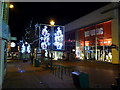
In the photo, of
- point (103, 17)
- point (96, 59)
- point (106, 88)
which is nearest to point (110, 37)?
point (103, 17)

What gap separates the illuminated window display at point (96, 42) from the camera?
26497mm

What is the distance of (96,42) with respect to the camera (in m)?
29.5

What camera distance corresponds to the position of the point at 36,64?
21500 mm

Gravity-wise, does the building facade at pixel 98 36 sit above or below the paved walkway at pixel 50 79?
above

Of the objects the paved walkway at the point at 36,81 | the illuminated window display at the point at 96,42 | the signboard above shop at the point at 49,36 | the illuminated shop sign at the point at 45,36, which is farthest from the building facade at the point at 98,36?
the paved walkway at the point at 36,81

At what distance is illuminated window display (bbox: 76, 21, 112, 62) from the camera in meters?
26.5

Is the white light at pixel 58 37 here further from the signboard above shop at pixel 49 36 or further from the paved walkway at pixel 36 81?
the paved walkway at pixel 36 81

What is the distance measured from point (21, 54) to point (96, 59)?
22288 mm

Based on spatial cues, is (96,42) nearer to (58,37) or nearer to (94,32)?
(94,32)

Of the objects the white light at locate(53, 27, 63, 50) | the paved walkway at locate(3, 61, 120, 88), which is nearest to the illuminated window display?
the white light at locate(53, 27, 63, 50)

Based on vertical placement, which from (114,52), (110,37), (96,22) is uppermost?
(96,22)

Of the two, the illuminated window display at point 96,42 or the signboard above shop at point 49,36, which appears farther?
the signboard above shop at point 49,36

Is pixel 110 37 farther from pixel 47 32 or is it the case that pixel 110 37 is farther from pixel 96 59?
pixel 47 32

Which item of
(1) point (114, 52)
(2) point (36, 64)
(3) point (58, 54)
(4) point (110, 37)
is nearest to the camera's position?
(2) point (36, 64)
